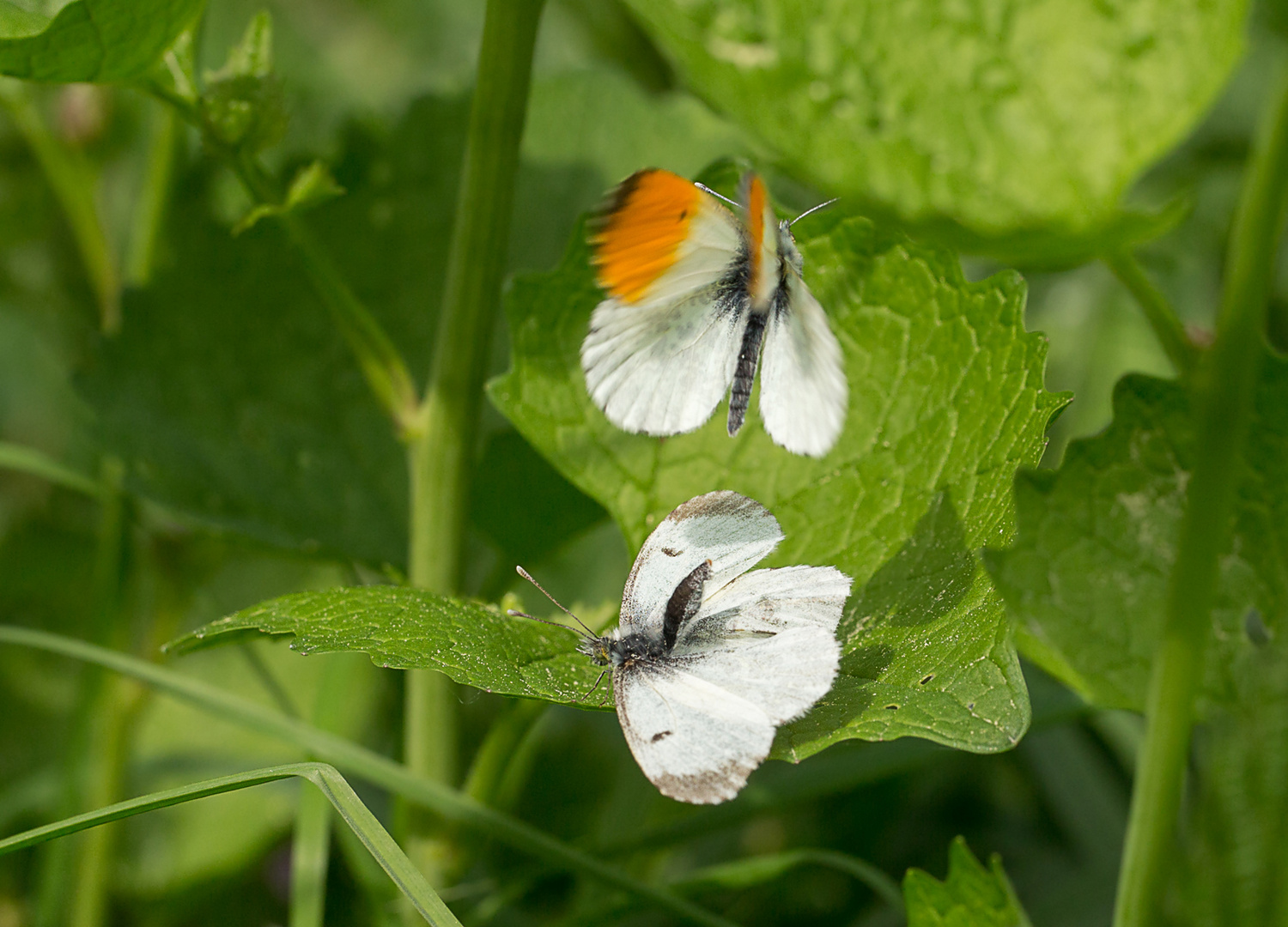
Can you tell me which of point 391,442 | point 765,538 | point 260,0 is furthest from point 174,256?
point 260,0

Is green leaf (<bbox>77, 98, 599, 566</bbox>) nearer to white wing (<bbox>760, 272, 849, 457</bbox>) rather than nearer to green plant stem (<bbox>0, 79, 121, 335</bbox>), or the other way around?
green plant stem (<bbox>0, 79, 121, 335</bbox>)

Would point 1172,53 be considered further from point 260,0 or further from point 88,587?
point 260,0

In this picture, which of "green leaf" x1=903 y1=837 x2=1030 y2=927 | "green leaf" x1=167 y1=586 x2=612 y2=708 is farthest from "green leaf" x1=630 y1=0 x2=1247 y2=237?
"green leaf" x1=903 y1=837 x2=1030 y2=927

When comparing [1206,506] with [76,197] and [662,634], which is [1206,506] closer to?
[662,634]

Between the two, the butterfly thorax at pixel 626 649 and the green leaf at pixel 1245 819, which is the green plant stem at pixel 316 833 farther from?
the green leaf at pixel 1245 819

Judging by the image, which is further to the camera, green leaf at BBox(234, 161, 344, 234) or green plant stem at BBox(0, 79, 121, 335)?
green plant stem at BBox(0, 79, 121, 335)

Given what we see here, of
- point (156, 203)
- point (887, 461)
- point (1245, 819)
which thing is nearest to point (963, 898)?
point (1245, 819)
